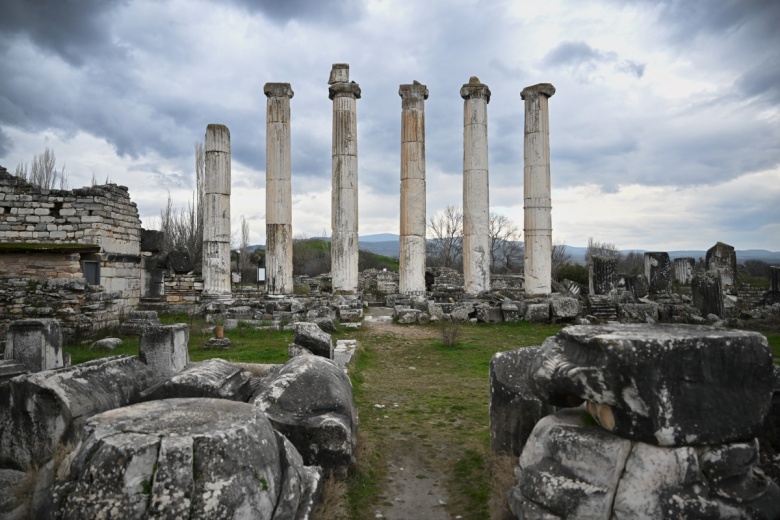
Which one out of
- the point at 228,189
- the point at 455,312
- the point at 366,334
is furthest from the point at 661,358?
the point at 228,189

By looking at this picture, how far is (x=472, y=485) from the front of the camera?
5344 millimetres

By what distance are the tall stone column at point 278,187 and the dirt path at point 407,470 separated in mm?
11221

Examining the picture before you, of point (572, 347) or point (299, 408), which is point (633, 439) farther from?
point (299, 408)

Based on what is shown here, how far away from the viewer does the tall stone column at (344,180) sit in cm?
1953

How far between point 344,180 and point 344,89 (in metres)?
3.18

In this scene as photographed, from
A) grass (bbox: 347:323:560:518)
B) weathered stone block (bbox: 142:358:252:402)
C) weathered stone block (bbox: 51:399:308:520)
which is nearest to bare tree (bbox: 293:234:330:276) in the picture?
grass (bbox: 347:323:560:518)

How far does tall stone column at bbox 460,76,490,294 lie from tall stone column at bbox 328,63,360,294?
4097 millimetres

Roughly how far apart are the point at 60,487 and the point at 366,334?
11.7 meters

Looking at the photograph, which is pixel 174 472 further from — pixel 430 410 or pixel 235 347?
pixel 235 347

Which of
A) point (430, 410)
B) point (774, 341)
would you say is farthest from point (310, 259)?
point (430, 410)

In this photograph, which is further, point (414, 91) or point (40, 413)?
point (414, 91)

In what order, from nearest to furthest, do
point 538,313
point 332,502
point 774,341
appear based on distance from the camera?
point 332,502
point 774,341
point 538,313

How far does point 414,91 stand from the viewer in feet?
65.3

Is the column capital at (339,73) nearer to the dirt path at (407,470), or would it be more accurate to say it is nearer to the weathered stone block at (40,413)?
the dirt path at (407,470)
